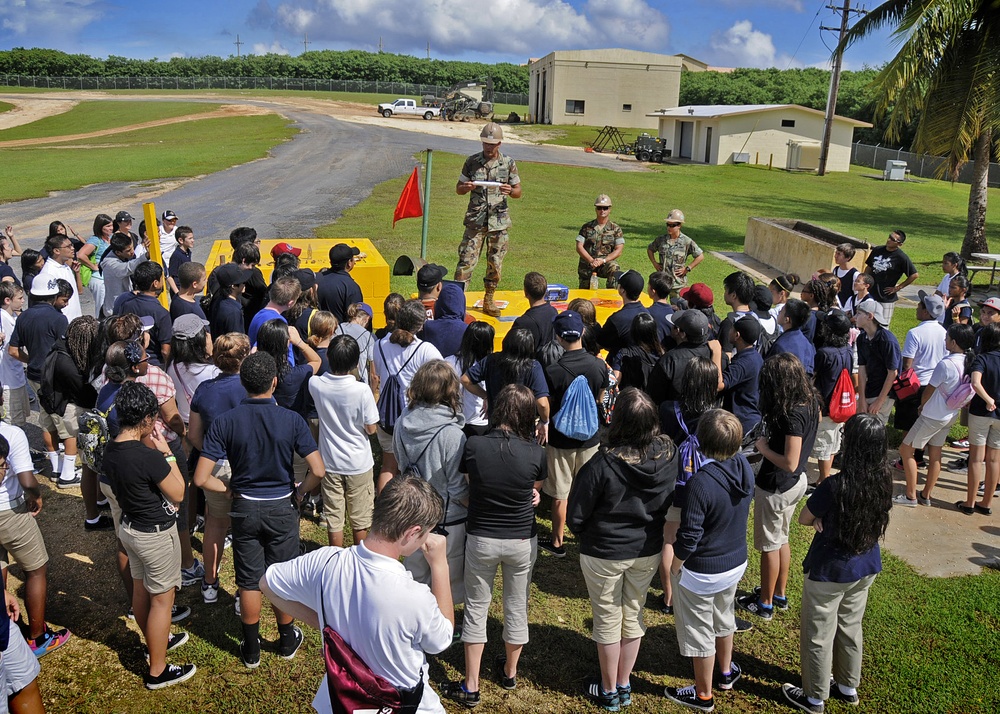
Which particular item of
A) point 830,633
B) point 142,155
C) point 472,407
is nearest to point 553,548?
point 472,407

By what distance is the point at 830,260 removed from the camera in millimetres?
14102

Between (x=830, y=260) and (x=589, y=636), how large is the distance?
11263 mm

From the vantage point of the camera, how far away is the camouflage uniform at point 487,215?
9.18 metres

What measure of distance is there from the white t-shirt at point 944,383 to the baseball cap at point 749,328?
2140 mm

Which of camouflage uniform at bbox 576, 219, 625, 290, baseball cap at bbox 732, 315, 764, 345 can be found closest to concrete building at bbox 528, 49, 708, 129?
camouflage uniform at bbox 576, 219, 625, 290

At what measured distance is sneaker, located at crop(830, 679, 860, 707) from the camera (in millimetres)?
4430

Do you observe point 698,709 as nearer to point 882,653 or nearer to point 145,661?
point 882,653

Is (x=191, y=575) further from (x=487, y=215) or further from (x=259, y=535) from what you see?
(x=487, y=215)

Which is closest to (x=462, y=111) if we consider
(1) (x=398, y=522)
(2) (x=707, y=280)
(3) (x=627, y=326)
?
(2) (x=707, y=280)

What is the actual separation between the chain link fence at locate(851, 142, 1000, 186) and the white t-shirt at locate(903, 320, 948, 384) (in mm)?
38475

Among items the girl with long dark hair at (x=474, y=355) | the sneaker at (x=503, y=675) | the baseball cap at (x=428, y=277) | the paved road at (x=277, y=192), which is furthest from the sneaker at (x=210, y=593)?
the paved road at (x=277, y=192)

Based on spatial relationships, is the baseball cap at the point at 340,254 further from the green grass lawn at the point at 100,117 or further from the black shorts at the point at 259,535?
the green grass lawn at the point at 100,117

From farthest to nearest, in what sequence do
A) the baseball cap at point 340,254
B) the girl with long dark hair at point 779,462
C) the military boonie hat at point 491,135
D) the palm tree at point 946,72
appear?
the palm tree at point 946,72
the military boonie hat at point 491,135
the baseball cap at point 340,254
the girl with long dark hair at point 779,462

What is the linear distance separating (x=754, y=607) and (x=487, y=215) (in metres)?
5.68
